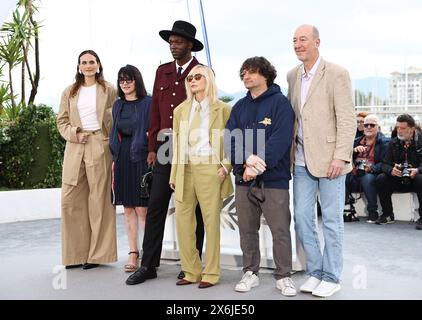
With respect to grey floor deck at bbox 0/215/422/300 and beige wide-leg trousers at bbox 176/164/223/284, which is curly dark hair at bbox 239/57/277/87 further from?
grey floor deck at bbox 0/215/422/300

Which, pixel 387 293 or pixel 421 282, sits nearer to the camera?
pixel 387 293

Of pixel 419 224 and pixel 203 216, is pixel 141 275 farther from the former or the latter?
pixel 419 224

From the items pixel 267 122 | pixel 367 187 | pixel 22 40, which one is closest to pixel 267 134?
pixel 267 122

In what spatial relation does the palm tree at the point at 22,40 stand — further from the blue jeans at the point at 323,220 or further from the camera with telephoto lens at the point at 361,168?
the blue jeans at the point at 323,220

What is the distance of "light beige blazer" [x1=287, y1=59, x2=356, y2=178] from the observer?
357 centimetres

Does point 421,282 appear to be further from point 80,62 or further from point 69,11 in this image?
point 69,11

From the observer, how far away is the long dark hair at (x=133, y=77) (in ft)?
14.4

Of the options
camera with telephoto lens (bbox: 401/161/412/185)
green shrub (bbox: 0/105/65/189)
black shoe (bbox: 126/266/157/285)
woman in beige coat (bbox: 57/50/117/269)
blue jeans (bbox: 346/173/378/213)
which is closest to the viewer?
black shoe (bbox: 126/266/157/285)

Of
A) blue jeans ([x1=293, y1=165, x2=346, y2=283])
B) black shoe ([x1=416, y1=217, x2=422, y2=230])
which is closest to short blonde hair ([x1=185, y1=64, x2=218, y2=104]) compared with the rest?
blue jeans ([x1=293, y1=165, x2=346, y2=283])

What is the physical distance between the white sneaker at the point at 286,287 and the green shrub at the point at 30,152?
14.1 feet

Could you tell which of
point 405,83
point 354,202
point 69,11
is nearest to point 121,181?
point 354,202

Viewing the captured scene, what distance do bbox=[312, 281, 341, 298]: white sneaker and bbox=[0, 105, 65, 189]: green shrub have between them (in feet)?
14.7
